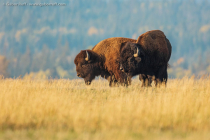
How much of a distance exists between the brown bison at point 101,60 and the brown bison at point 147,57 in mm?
787

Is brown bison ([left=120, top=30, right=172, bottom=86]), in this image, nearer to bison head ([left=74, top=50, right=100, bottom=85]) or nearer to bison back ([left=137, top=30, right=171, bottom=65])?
bison back ([left=137, top=30, right=171, bottom=65])

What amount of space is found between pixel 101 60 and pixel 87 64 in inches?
25.7

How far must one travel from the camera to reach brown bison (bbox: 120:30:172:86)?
1327 centimetres

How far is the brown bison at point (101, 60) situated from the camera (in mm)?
14164

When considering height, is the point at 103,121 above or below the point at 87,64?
below

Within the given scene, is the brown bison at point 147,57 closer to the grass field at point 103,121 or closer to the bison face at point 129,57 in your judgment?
the bison face at point 129,57

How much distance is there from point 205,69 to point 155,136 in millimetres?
109282

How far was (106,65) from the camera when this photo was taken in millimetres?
14320

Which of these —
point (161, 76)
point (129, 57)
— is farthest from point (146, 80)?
point (129, 57)

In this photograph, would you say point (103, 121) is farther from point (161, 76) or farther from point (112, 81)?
point (112, 81)

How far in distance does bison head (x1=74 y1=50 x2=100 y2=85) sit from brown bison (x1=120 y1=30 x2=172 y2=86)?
1.69m

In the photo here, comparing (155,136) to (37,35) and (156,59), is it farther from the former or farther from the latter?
(37,35)

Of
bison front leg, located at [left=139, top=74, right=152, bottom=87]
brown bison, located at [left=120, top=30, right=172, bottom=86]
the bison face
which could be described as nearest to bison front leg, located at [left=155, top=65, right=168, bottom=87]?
brown bison, located at [left=120, top=30, right=172, bottom=86]

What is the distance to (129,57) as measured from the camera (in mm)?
13289
